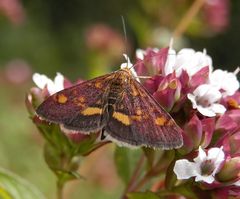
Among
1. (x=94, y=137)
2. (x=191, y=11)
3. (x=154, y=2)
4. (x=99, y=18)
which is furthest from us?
(x=99, y=18)

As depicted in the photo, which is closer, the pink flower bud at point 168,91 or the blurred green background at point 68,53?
the pink flower bud at point 168,91

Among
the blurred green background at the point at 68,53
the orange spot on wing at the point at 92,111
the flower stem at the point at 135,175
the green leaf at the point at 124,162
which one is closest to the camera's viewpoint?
the orange spot on wing at the point at 92,111

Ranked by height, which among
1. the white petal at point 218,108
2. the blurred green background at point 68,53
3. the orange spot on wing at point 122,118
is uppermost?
the blurred green background at point 68,53

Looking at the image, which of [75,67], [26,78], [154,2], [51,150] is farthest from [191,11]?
[75,67]

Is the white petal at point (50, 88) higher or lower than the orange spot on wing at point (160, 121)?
higher

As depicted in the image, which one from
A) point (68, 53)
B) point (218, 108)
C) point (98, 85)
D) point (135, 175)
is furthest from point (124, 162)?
point (68, 53)

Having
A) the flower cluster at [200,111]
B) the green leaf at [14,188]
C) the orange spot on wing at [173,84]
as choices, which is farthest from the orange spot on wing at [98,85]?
the green leaf at [14,188]

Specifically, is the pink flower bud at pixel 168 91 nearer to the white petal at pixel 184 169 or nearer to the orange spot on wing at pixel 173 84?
the orange spot on wing at pixel 173 84

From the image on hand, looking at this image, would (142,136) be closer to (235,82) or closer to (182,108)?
(182,108)
